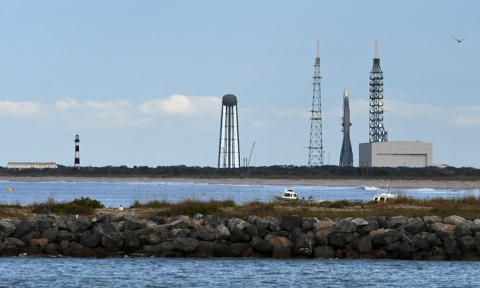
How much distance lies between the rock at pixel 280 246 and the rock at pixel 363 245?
7.82ft

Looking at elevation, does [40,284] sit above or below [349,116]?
below

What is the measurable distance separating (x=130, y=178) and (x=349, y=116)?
54181mm

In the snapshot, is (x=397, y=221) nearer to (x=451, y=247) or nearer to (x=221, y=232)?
(x=451, y=247)

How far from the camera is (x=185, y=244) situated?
87.1 ft

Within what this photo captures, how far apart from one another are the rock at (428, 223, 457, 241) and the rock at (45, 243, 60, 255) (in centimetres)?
1439

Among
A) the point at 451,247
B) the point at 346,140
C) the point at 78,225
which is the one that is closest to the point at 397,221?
the point at 451,247

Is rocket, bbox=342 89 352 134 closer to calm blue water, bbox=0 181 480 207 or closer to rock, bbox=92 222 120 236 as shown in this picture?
calm blue water, bbox=0 181 480 207

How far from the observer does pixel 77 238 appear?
2755 cm

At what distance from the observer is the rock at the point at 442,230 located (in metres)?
27.1

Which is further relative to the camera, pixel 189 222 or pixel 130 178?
pixel 130 178

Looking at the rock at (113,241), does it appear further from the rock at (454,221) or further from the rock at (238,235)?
the rock at (454,221)

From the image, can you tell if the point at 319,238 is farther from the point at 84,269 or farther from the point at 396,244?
the point at 84,269

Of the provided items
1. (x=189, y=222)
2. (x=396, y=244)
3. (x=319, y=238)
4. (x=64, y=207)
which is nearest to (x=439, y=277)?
(x=396, y=244)

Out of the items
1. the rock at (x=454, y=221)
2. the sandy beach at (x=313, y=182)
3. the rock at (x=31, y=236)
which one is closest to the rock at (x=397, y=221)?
the rock at (x=454, y=221)
